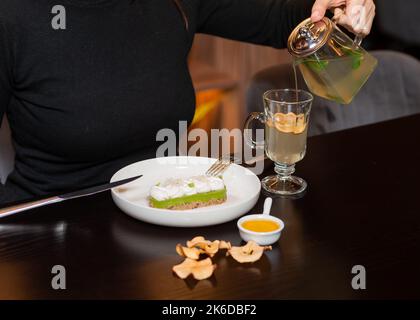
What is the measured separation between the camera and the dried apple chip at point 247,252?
969mm

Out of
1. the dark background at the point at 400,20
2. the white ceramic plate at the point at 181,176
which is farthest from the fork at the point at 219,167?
the dark background at the point at 400,20

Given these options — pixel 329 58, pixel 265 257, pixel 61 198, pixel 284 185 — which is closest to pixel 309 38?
pixel 329 58

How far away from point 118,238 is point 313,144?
0.56m

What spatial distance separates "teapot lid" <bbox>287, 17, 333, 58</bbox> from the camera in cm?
113

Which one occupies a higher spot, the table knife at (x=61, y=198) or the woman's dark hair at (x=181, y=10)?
the woman's dark hair at (x=181, y=10)

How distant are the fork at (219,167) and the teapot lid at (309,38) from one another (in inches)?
9.5

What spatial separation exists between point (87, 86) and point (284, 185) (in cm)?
44

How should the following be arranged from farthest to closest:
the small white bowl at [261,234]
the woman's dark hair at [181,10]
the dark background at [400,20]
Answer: the dark background at [400,20] → the woman's dark hair at [181,10] → the small white bowl at [261,234]

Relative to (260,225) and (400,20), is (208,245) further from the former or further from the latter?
(400,20)

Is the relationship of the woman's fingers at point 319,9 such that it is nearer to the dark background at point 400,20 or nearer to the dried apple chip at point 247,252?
the dried apple chip at point 247,252

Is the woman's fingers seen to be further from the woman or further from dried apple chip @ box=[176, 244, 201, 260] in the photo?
dried apple chip @ box=[176, 244, 201, 260]

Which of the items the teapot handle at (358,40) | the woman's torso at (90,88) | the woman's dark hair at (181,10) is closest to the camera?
the teapot handle at (358,40)

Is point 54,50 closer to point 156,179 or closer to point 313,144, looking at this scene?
point 156,179
